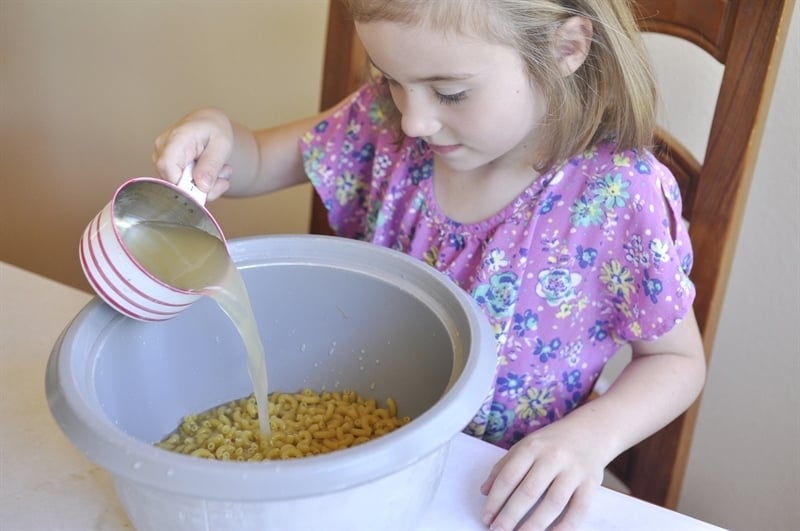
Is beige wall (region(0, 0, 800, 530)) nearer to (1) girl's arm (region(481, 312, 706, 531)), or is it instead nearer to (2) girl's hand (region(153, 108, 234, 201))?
(1) girl's arm (region(481, 312, 706, 531))

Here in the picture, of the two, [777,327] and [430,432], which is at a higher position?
[430,432]

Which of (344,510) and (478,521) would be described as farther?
(478,521)

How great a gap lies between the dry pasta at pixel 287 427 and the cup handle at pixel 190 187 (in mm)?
199

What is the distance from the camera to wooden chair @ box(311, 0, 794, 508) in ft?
2.85

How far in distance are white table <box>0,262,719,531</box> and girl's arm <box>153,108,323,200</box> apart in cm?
24

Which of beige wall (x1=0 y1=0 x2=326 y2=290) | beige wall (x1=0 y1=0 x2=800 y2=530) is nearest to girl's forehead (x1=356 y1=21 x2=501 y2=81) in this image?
beige wall (x1=0 y1=0 x2=800 y2=530)

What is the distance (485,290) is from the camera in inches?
36.5

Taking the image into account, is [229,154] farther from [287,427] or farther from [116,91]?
[116,91]

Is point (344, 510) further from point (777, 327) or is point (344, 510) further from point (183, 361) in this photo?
point (777, 327)

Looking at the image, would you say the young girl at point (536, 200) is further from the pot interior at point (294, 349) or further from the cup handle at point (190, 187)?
the pot interior at point (294, 349)

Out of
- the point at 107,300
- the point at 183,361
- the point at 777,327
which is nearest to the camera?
the point at 107,300

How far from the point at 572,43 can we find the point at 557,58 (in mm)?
23

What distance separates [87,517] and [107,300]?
173mm

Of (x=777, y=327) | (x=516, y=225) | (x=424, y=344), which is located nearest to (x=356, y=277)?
(x=424, y=344)
